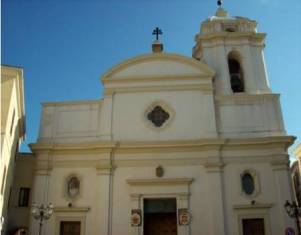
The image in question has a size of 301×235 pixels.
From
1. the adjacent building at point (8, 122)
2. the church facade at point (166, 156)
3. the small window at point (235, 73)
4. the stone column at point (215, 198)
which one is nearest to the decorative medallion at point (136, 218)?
the church facade at point (166, 156)

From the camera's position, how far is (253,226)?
17.4 meters

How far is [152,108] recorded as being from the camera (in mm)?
20031

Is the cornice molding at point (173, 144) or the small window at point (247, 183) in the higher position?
the cornice molding at point (173, 144)

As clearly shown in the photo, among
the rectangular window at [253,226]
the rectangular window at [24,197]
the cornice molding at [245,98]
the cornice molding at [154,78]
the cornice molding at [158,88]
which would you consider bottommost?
the rectangular window at [253,226]

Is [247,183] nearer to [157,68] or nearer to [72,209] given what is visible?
[157,68]

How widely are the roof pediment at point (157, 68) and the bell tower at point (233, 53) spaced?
1.61 metres

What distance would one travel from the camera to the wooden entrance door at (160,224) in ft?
58.3

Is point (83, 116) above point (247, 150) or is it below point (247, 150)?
above

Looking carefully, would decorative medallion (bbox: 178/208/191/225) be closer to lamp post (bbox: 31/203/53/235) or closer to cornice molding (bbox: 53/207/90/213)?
cornice molding (bbox: 53/207/90/213)

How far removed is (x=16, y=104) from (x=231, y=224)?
11.2m

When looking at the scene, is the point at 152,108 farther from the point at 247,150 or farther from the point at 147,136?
the point at 247,150

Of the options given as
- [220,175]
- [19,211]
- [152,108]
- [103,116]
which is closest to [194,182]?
[220,175]

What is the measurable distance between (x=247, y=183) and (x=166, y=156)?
4.03 meters

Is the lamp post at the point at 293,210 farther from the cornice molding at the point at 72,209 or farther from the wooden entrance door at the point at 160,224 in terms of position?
the cornice molding at the point at 72,209
